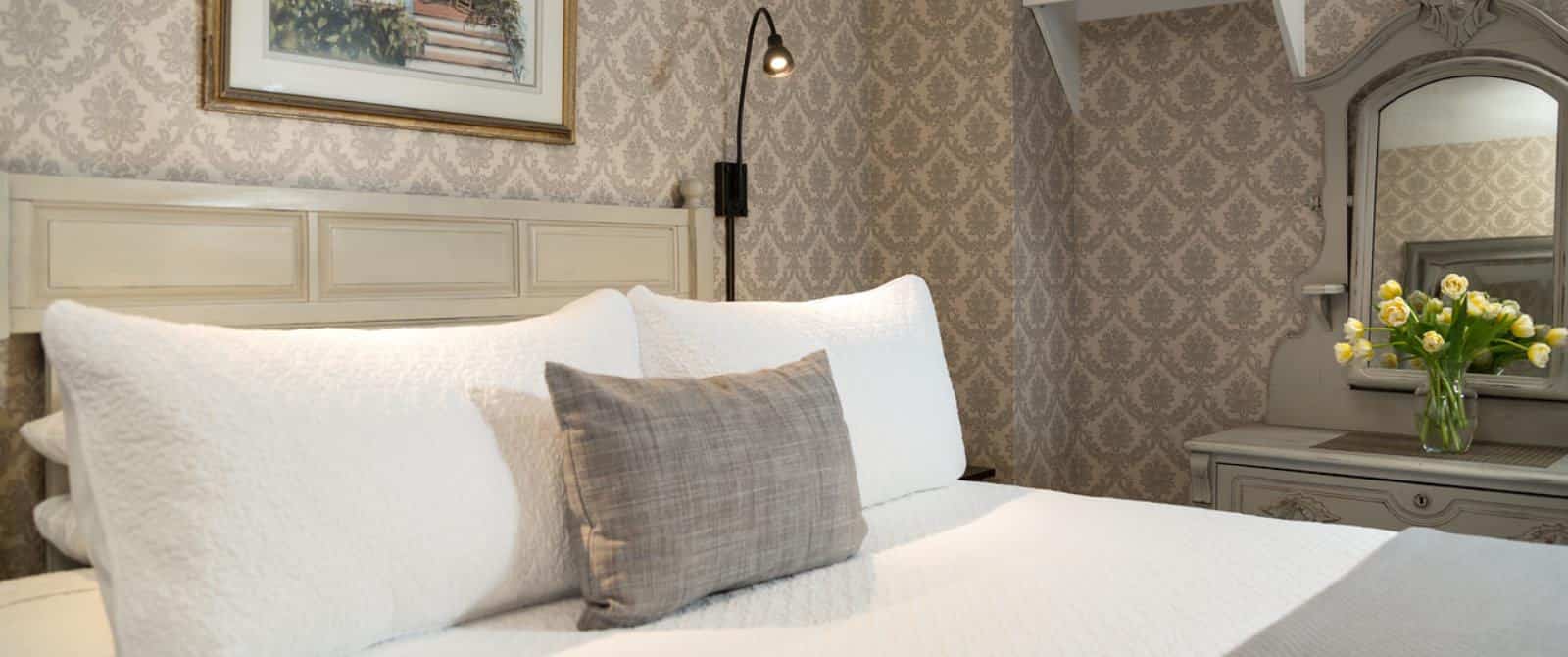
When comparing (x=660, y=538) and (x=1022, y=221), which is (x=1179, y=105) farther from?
(x=660, y=538)

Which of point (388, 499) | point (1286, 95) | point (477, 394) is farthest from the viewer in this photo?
point (1286, 95)

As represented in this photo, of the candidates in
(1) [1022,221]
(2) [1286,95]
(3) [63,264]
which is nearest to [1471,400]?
(2) [1286,95]

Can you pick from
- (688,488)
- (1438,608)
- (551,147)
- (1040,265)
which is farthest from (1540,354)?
(551,147)

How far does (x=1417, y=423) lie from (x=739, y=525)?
1.85 meters

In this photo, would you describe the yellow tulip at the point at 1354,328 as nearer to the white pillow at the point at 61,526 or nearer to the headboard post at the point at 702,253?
the headboard post at the point at 702,253

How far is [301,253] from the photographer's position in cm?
197

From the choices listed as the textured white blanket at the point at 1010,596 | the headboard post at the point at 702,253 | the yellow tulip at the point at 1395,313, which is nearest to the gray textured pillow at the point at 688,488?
the textured white blanket at the point at 1010,596

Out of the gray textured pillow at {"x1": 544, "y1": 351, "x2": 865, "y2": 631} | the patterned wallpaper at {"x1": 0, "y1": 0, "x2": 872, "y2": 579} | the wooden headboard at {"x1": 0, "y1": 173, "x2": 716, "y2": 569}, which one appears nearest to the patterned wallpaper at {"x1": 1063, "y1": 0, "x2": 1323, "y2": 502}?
the patterned wallpaper at {"x1": 0, "y1": 0, "x2": 872, "y2": 579}

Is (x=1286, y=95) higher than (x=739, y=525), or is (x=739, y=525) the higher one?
(x=1286, y=95)

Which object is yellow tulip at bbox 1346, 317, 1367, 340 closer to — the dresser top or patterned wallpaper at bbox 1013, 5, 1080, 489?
the dresser top

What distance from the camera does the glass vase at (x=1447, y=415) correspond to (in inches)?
97.1

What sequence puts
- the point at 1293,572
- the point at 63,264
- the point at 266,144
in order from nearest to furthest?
the point at 1293,572 < the point at 63,264 < the point at 266,144

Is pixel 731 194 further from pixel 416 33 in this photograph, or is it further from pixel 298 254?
pixel 298 254

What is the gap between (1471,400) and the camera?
250 cm
